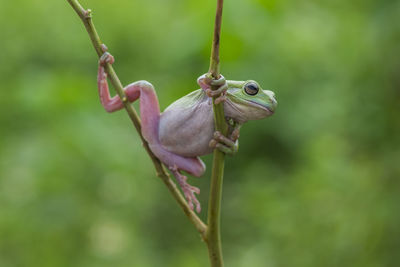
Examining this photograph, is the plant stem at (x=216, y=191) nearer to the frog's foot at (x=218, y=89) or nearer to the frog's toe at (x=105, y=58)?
the frog's foot at (x=218, y=89)

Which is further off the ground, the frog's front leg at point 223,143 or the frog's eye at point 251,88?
the frog's eye at point 251,88

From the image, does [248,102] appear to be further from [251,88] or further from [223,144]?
[223,144]

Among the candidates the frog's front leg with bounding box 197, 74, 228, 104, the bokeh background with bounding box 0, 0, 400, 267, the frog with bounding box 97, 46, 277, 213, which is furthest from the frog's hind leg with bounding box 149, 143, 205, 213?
the bokeh background with bounding box 0, 0, 400, 267

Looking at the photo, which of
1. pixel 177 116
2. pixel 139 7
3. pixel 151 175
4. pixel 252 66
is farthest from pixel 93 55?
pixel 177 116

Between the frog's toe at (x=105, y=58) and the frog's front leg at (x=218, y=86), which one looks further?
the frog's toe at (x=105, y=58)

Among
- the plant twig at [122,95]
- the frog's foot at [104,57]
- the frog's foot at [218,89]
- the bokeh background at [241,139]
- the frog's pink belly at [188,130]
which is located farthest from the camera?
the bokeh background at [241,139]

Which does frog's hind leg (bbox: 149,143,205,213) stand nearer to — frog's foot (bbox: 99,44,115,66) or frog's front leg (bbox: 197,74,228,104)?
frog's foot (bbox: 99,44,115,66)

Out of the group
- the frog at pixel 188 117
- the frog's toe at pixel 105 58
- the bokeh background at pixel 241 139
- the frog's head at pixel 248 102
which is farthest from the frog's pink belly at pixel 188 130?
the bokeh background at pixel 241 139
